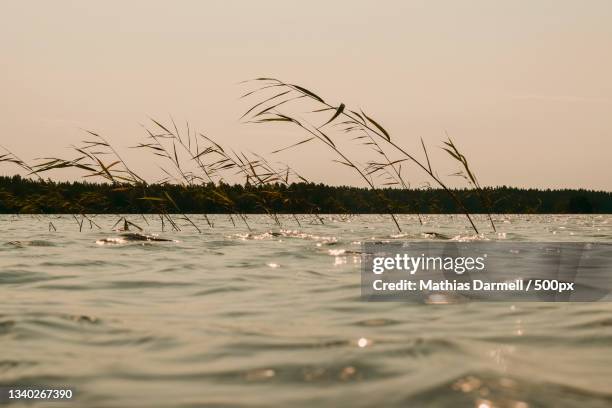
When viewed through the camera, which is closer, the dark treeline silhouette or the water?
the water

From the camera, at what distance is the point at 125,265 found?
5.90 metres

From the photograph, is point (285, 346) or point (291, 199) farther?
point (291, 199)

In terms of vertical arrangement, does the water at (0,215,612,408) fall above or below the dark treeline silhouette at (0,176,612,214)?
below

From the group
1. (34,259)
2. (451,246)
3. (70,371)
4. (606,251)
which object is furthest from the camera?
(451,246)

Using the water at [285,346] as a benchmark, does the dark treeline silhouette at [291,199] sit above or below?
above

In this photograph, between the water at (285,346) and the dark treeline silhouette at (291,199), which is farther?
the dark treeline silhouette at (291,199)

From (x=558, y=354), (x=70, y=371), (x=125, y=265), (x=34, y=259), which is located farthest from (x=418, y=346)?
(x=34, y=259)

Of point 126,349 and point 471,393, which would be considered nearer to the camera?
point 471,393

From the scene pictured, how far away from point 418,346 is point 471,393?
0.66m

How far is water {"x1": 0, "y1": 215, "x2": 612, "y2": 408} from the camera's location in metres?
1.99

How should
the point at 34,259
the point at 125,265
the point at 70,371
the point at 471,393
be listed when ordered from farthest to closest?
the point at 34,259, the point at 125,265, the point at 70,371, the point at 471,393

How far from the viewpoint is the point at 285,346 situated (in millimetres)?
2650

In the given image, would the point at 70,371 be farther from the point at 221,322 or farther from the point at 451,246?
the point at 451,246

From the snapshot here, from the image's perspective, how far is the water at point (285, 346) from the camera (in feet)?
6.53
